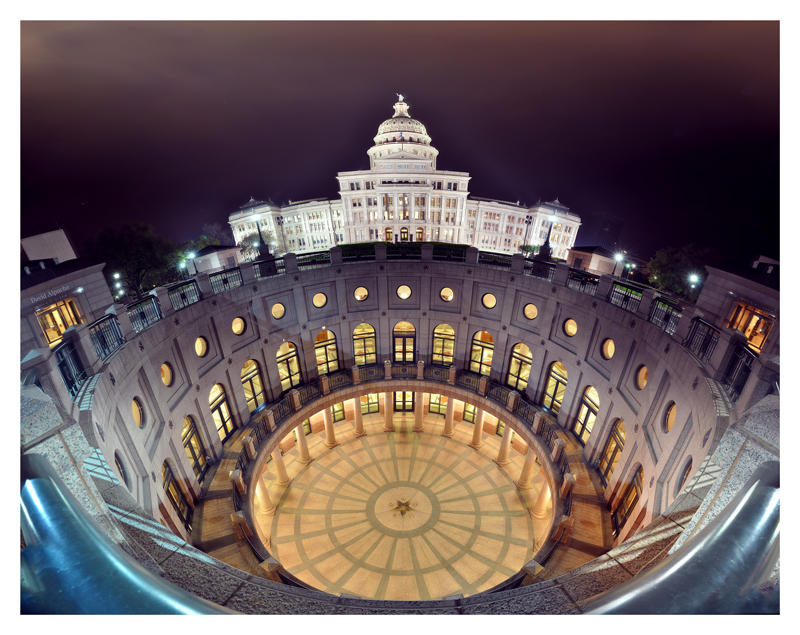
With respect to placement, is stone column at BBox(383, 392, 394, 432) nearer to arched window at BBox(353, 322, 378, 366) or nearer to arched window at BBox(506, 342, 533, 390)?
arched window at BBox(353, 322, 378, 366)

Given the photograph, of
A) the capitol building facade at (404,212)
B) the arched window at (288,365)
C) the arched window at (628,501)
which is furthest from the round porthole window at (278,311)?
the capitol building facade at (404,212)

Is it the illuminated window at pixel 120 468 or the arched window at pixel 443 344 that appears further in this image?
the arched window at pixel 443 344

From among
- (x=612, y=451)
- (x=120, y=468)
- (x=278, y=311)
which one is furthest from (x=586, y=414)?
(x=120, y=468)

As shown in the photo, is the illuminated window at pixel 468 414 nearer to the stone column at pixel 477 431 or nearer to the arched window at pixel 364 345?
the stone column at pixel 477 431

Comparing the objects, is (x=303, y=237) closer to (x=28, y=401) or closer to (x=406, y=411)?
(x=406, y=411)

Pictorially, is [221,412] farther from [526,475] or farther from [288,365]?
[526,475]
